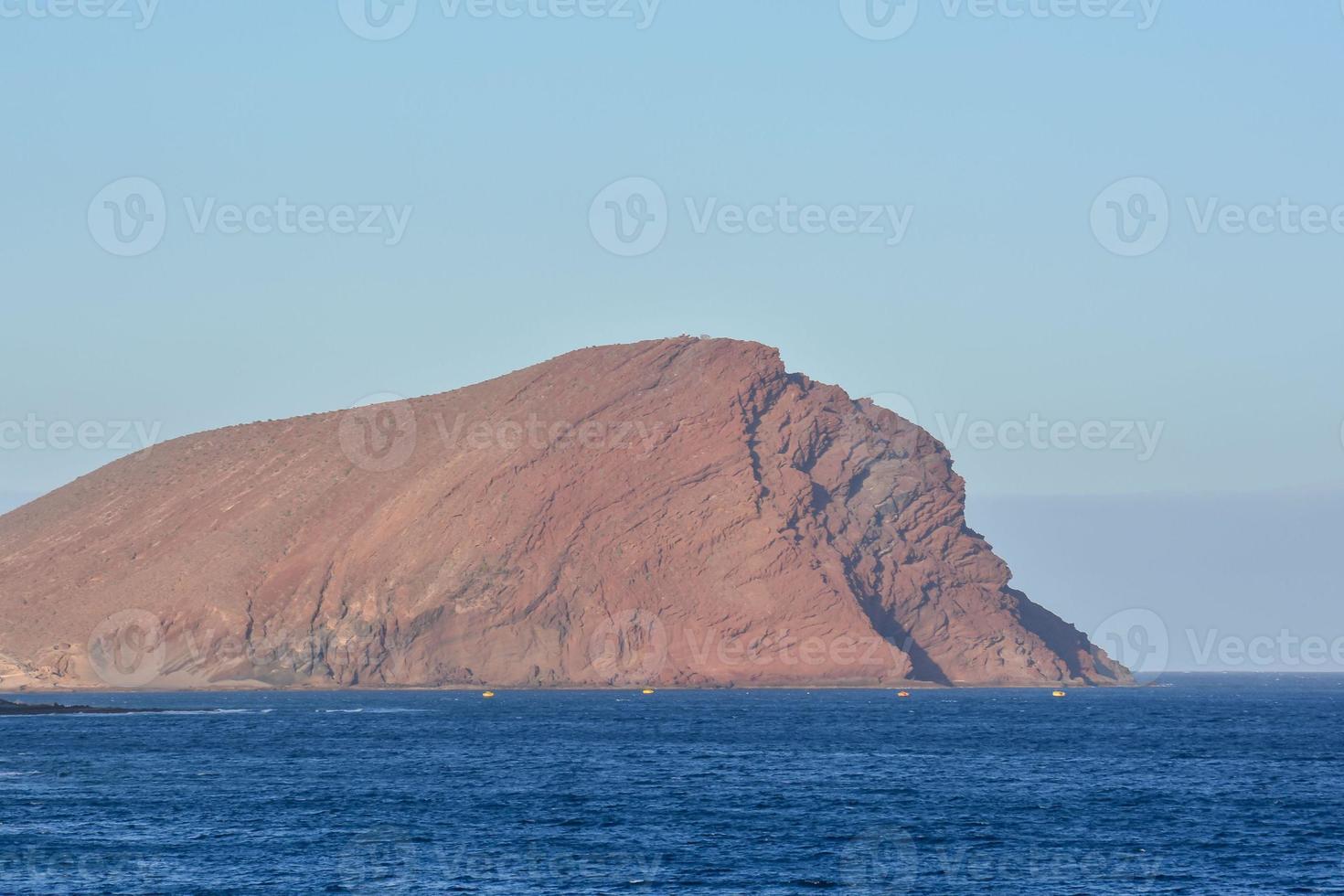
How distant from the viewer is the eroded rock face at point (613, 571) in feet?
570

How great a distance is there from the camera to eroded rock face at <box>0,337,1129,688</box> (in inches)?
6836

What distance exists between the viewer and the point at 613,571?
6900 inches

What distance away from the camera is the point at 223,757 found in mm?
88938

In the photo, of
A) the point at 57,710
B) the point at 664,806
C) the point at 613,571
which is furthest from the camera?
the point at 613,571

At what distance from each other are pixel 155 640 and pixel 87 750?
306ft

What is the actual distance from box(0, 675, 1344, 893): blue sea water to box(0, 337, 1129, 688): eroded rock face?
49.0m

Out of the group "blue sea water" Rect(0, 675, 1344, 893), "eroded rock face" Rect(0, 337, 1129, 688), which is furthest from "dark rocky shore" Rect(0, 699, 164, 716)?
"eroded rock face" Rect(0, 337, 1129, 688)

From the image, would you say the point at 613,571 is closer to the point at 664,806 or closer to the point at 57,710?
the point at 57,710

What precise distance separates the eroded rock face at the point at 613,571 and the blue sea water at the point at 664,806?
48978 millimetres

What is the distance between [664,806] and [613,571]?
10804 centimetres

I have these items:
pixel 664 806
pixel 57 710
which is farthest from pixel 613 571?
pixel 664 806

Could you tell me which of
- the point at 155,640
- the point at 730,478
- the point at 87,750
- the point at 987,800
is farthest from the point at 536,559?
the point at 987,800

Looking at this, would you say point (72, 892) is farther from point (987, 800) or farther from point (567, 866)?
point (987, 800)

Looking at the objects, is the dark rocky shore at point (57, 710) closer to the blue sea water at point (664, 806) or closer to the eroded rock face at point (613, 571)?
the blue sea water at point (664, 806)
